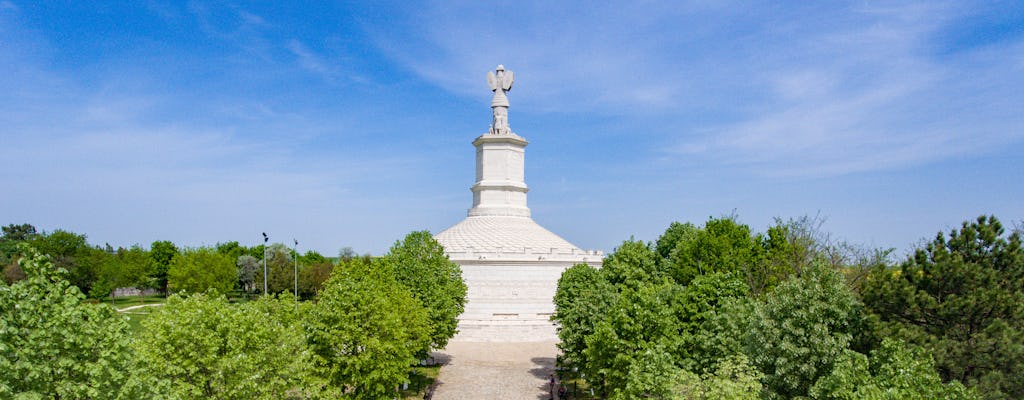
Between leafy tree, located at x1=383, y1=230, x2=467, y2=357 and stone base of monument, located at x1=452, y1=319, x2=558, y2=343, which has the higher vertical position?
leafy tree, located at x1=383, y1=230, x2=467, y2=357

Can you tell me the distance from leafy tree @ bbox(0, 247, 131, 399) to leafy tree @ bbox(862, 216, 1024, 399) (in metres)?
21.1

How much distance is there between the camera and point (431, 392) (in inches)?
1249

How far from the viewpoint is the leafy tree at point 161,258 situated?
84688 millimetres

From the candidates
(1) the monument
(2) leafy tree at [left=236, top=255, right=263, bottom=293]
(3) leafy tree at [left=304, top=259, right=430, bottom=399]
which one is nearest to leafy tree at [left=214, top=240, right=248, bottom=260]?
(2) leafy tree at [left=236, top=255, right=263, bottom=293]

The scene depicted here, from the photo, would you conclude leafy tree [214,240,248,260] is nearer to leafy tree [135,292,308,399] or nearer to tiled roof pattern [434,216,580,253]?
tiled roof pattern [434,216,580,253]

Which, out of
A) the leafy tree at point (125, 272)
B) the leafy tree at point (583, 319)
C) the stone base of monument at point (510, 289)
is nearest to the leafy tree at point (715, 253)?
the leafy tree at point (583, 319)

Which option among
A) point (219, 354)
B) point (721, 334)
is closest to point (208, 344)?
point (219, 354)

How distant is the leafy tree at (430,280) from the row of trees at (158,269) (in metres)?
29.4

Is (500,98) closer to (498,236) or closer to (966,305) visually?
(498,236)

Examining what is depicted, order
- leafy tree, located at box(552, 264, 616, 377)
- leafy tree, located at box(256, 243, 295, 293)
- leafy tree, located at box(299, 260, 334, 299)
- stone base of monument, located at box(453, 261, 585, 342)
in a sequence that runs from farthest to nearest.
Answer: leafy tree, located at box(256, 243, 295, 293) → leafy tree, located at box(299, 260, 334, 299) → stone base of monument, located at box(453, 261, 585, 342) → leafy tree, located at box(552, 264, 616, 377)

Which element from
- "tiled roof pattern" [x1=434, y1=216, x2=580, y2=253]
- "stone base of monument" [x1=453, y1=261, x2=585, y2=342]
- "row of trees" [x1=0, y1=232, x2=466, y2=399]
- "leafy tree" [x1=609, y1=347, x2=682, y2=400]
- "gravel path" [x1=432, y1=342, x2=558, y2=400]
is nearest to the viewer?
"row of trees" [x1=0, y1=232, x2=466, y2=399]

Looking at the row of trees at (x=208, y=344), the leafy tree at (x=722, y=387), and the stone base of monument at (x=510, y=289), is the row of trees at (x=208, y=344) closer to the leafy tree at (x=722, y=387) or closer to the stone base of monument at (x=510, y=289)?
the leafy tree at (x=722, y=387)

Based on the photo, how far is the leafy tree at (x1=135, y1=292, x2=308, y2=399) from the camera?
17688 mm

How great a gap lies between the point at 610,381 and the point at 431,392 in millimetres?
10811
